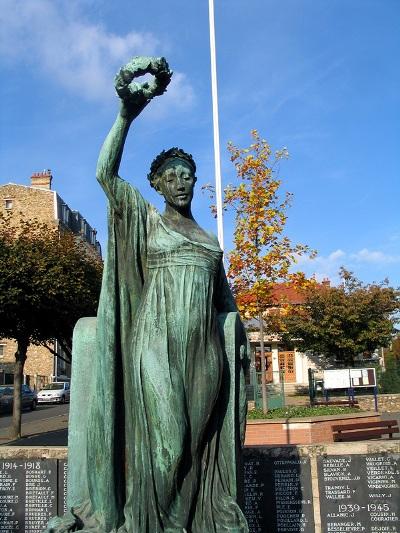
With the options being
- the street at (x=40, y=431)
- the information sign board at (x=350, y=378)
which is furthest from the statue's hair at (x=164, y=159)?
the information sign board at (x=350, y=378)

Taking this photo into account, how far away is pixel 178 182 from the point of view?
365 centimetres

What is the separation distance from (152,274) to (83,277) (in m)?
17.3

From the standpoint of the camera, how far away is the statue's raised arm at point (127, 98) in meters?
3.29

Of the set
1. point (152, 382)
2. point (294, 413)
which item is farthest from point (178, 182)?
point (294, 413)

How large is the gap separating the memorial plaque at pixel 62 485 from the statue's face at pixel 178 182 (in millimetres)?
2613

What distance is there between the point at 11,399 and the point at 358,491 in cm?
3051

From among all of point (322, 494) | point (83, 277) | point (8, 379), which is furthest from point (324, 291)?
point (322, 494)

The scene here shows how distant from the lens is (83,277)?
20422mm

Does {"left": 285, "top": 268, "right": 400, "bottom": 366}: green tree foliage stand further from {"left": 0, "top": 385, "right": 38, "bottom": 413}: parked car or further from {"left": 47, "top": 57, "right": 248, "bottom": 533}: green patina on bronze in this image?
{"left": 47, "top": 57, "right": 248, "bottom": 533}: green patina on bronze

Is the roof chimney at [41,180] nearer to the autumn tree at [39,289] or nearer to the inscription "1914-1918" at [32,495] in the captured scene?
the autumn tree at [39,289]

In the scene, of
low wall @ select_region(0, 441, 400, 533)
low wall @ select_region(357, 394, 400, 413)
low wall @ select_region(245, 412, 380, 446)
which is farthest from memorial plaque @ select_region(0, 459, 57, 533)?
low wall @ select_region(357, 394, 400, 413)

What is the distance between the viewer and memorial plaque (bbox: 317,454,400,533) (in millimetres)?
4910

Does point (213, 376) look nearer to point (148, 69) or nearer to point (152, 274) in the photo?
point (152, 274)

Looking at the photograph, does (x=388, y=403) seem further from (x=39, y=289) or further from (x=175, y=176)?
(x=175, y=176)
